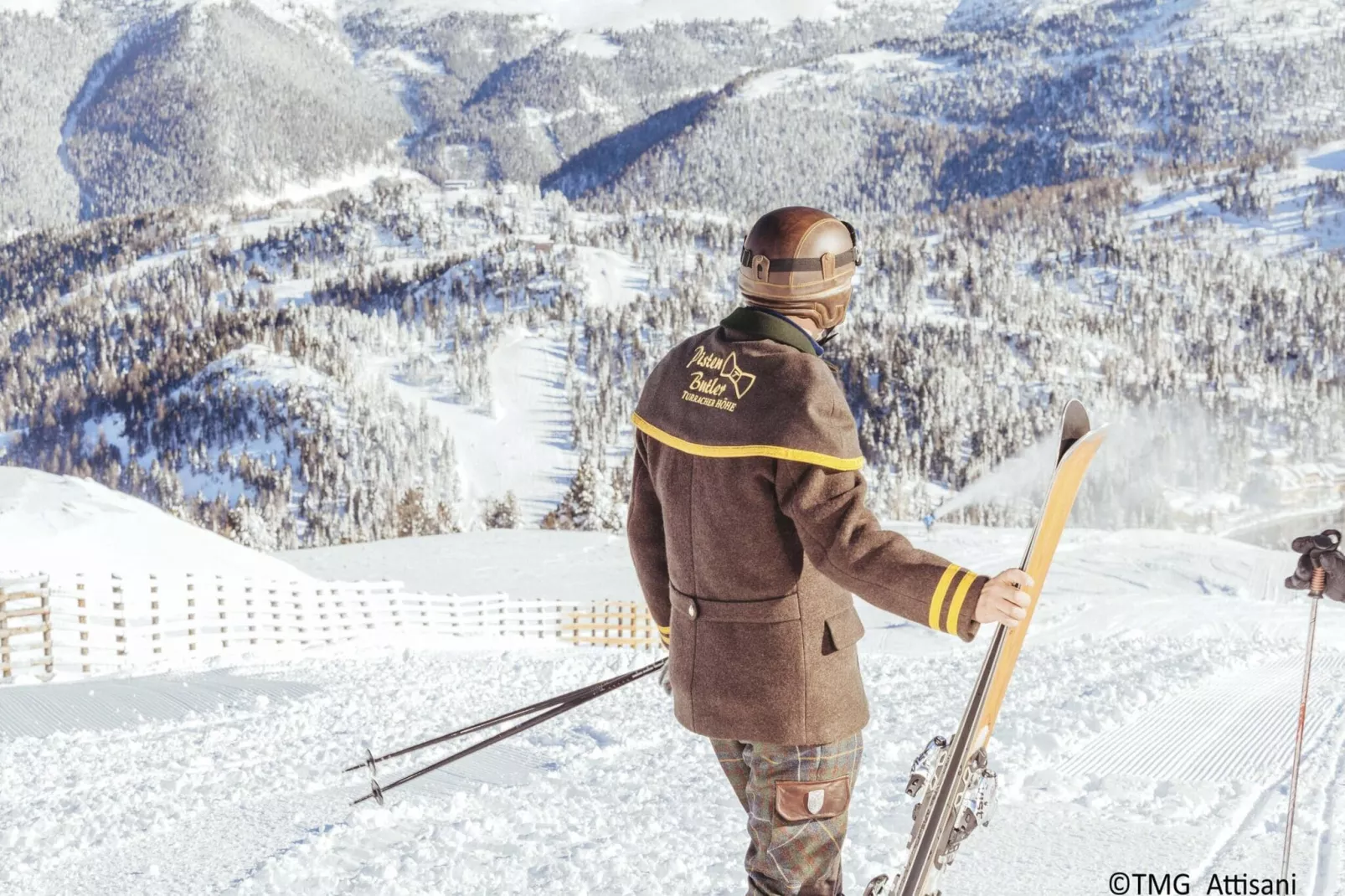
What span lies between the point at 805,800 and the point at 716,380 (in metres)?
0.98

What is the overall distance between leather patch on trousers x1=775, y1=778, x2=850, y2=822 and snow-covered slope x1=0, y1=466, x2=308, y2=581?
21836mm

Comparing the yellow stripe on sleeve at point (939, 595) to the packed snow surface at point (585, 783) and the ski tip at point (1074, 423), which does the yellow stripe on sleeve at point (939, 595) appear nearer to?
the ski tip at point (1074, 423)

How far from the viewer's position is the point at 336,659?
12.0m

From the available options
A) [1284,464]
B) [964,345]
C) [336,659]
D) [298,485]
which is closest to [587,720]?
[336,659]

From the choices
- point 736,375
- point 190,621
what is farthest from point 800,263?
point 190,621

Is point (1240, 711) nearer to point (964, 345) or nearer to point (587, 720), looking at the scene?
point (587, 720)

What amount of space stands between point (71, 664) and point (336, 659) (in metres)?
4.00

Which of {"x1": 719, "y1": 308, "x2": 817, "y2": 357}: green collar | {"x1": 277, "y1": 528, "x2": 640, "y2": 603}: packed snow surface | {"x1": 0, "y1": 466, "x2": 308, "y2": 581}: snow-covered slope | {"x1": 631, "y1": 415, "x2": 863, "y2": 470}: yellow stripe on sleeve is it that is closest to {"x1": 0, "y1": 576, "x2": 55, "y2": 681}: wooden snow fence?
{"x1": 0, "y1": 466, "x2": 308, "y2": 581}: snow-covered slope

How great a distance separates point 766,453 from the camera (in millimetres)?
2566

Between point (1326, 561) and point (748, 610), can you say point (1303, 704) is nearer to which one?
point (1326, 561)

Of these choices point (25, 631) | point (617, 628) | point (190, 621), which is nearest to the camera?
point (25, 631)

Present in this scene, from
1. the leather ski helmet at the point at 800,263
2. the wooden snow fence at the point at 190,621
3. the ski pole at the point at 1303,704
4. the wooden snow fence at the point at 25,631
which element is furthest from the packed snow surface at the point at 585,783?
the wooden snow fence at the point at 190,621

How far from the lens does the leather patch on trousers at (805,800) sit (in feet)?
8.91

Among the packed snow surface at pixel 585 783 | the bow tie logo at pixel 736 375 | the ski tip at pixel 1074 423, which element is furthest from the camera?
the packed snow surface at pixel 585 783
